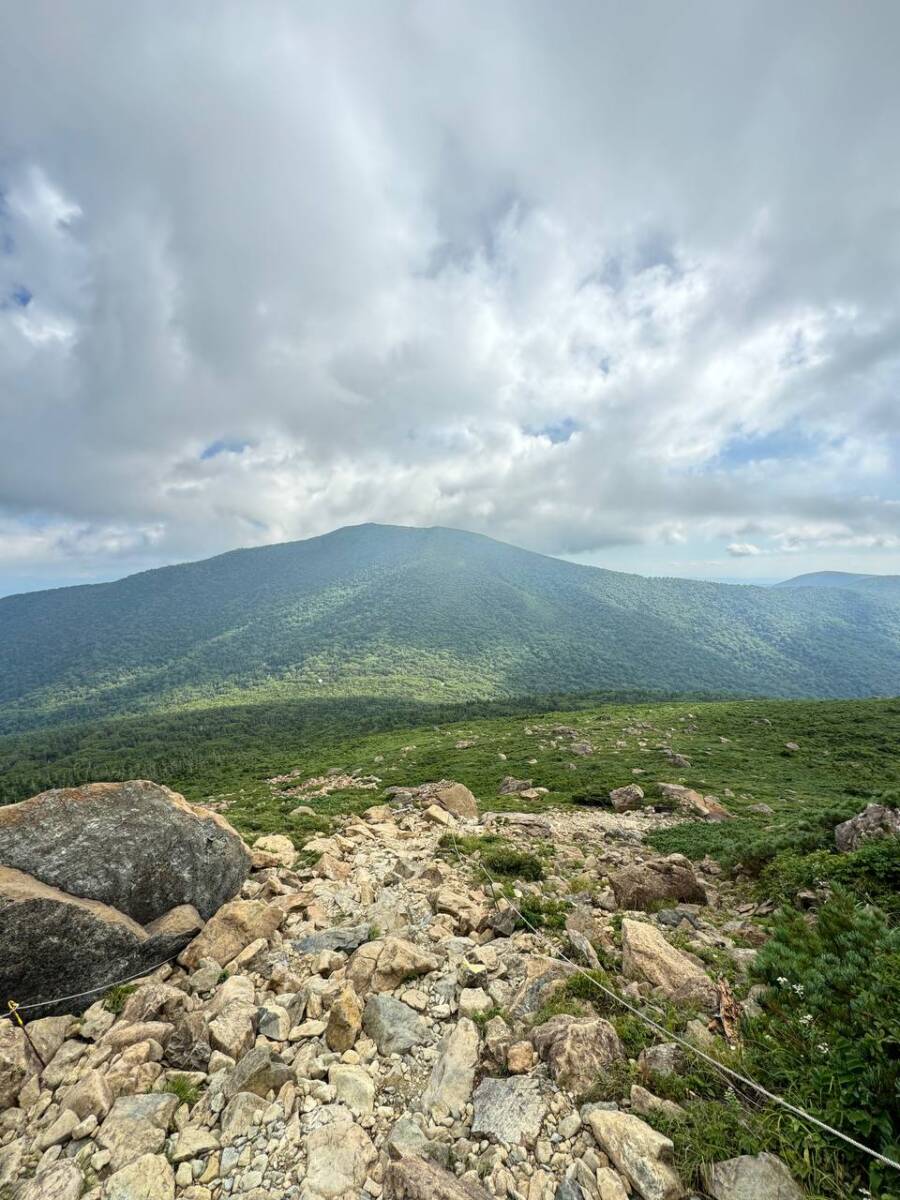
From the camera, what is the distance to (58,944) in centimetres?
812

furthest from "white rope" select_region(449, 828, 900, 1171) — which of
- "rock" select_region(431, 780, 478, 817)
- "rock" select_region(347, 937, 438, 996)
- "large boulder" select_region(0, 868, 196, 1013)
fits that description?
"rock" select_region(431, 780, 478, 817)

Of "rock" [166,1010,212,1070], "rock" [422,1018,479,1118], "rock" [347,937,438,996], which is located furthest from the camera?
"rock" [347,937,438,996]

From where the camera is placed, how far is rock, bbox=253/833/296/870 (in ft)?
45.5

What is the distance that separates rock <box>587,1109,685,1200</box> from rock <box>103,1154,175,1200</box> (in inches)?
185

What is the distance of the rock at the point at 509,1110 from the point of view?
5.40 meters

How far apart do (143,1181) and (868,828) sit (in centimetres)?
1724

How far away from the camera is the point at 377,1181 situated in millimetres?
5109

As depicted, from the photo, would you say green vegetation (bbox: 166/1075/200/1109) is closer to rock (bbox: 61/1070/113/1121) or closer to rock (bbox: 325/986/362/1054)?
rock (bbox: 61/1070/113/1121)

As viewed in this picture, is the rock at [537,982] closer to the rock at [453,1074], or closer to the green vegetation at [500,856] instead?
the rock at [453,1074]

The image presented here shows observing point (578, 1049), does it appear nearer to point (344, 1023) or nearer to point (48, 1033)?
point (344, 1023)

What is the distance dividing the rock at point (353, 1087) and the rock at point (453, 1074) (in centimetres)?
73

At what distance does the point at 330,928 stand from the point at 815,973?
8847mm

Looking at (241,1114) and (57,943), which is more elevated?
(57,943)

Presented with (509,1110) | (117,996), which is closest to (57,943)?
(117,996)
